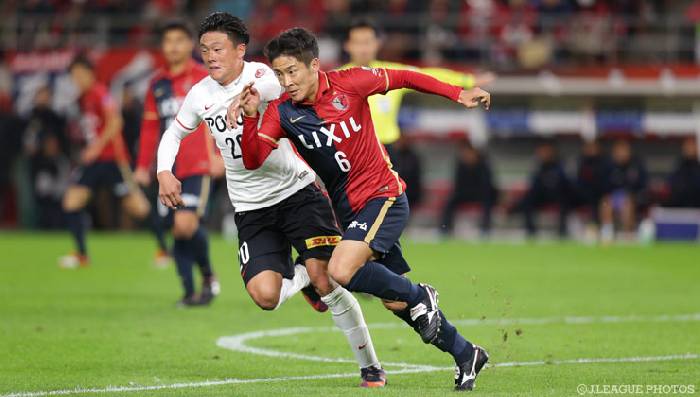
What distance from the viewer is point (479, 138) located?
26938 millimetres

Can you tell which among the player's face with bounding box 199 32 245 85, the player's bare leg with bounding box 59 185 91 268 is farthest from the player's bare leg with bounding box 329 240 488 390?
the player's bare leg with bounding box 59 185 91 268

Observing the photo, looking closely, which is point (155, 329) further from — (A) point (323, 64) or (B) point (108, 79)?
(B) point (108, 79)

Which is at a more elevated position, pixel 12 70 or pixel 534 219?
pixel 12 70

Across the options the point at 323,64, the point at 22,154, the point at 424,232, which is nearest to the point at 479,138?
the point at 424,232

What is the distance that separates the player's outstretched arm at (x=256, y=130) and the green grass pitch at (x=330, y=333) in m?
1.38

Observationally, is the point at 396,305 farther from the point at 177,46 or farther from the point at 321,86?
the point at 177,46

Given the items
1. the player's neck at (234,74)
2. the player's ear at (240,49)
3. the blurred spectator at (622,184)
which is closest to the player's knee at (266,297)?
the player's neck at (234,74)

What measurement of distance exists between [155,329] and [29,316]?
1.68 m

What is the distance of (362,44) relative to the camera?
1223cm

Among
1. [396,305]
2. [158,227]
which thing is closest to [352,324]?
[396,305]

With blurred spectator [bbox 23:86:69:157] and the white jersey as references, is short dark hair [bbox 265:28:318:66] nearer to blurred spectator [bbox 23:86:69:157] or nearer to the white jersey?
the white jersey

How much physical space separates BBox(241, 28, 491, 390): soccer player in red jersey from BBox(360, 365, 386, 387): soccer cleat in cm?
44

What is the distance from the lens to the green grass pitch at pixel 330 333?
7.79 m

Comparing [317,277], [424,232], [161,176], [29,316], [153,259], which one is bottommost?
[424,232]
